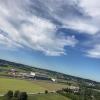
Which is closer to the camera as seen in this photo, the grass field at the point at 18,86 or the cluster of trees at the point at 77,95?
the grass field at the point at 18,86

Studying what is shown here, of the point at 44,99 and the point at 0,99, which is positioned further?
the point at 44,99

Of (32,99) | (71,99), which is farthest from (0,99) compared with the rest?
(71,99)

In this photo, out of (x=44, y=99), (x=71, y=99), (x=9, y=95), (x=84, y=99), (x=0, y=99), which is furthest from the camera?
(x=84, y=99)

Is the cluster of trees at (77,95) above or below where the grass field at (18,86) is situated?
below

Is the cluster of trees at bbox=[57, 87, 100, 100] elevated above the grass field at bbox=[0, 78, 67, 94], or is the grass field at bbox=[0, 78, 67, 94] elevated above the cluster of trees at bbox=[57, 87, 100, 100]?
the grass field at bbox=[0, 78, 67, 94]

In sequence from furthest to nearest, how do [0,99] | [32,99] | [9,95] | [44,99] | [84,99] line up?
[84,99]
[44,99]
[32,99]
[9,95]
[0,99]

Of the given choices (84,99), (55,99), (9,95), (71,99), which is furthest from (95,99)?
(9,95)

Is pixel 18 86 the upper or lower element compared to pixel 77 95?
upper

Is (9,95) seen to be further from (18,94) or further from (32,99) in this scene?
(32,99)

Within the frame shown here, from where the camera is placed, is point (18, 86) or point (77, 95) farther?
point (77, 95)

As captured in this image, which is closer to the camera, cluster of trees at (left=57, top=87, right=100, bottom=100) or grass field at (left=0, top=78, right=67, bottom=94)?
grass field at (left=0, top=78, right=67, bottom=94)
